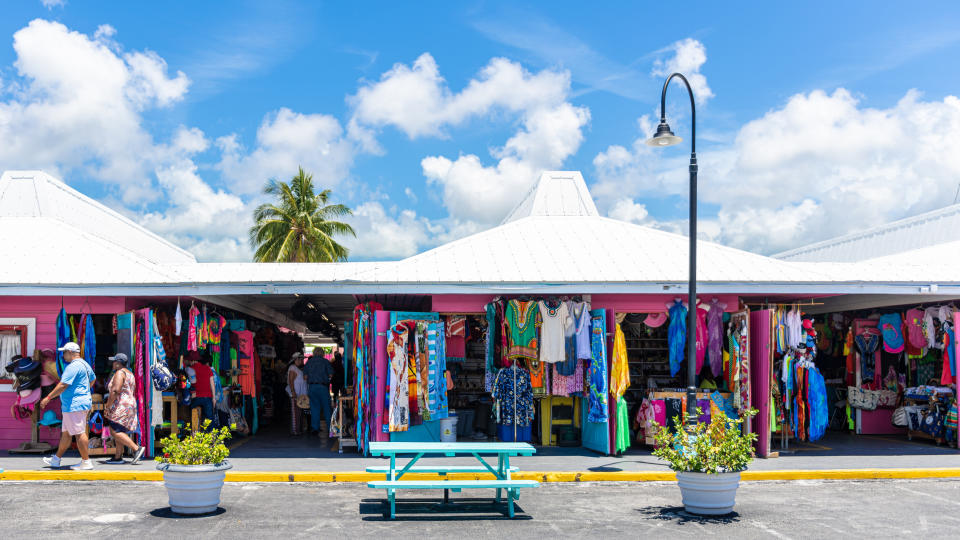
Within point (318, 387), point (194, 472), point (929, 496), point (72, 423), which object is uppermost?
point (318, 387)

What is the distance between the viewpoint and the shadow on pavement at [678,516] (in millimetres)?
8383

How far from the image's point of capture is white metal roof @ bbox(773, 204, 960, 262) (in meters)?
21.7

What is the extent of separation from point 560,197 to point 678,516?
1104 cm

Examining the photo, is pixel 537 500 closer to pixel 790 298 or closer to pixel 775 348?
pixel 775 348

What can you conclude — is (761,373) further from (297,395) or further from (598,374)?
(297,395)

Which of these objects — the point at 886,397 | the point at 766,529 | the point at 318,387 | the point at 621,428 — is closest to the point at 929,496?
the point at 766,529

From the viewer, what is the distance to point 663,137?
36.5 ft

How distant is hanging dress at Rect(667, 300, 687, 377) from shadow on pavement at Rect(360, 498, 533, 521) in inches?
204

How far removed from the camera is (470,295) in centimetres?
1329

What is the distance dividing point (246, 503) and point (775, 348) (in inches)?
354

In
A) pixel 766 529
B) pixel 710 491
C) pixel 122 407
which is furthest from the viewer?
pixel 122 407

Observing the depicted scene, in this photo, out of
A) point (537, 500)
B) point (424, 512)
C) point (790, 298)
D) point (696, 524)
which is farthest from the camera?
point (790, 298)

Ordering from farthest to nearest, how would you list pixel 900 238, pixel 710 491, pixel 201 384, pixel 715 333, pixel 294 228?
pixel 294 228 < pixel 900 238 < pixel 201 384 < pixel 715 333 < pixel 710 491

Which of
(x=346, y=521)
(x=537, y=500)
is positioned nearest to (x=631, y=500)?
(x=537, y=500)
